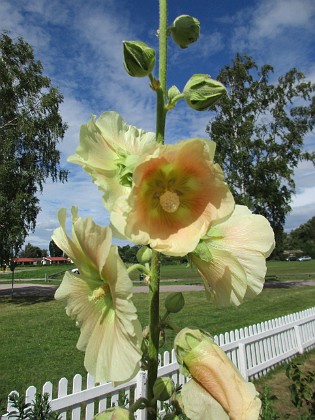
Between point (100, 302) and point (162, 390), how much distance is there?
35 cm

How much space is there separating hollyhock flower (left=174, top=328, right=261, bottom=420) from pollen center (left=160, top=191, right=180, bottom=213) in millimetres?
379

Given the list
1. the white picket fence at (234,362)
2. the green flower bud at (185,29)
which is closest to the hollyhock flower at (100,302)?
the green flower bud at (185,29)

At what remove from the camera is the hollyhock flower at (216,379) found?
36.7 inches

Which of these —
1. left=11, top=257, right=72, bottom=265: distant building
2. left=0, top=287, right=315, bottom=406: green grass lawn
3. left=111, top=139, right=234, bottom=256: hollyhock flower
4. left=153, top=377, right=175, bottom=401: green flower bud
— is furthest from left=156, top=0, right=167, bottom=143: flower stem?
left=11, top=257, right=72, bottom=265: distant building

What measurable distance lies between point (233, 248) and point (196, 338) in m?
0.28

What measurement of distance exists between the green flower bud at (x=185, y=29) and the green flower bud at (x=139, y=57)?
0.22m

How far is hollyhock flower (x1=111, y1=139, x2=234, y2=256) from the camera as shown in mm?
925

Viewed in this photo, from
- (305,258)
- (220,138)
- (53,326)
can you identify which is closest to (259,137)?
(220,138)

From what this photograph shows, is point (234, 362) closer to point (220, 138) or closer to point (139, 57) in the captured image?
point (139, 57)

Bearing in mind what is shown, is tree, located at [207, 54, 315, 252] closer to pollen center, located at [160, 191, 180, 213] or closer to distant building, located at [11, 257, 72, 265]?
pollen center, located at [160, 191, 180, 213]

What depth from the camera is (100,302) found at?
110 centimetres

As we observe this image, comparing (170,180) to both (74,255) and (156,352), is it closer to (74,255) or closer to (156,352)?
(74,255)

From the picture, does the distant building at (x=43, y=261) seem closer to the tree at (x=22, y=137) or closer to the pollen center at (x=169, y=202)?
the tree at (x=22, y=137)

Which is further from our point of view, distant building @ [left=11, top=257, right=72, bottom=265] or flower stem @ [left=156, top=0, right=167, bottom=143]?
distant building @ [left=11, top=257, right=72, bottom=265]
